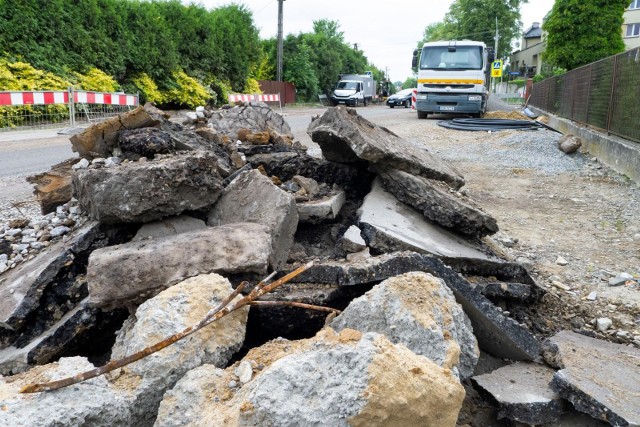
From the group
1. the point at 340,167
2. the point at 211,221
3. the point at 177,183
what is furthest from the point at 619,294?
the point at 177,183

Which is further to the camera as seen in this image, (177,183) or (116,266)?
(177,183)

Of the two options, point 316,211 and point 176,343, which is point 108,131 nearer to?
point 316,211

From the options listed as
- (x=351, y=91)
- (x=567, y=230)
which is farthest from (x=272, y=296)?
(x=351, y=91)

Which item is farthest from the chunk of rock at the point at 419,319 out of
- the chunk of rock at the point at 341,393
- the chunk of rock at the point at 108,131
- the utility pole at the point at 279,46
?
the utility pole at the point at 279,46

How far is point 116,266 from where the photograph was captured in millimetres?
2648

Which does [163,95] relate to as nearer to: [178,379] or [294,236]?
[294,236]

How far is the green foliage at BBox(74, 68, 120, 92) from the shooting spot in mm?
17163

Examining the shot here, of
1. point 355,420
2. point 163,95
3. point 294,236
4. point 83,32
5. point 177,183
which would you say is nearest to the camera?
point 355,420

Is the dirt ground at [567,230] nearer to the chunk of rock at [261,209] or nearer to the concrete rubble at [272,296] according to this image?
the concrete rubble at [272,296]

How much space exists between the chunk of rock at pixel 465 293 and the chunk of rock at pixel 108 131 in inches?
90.1

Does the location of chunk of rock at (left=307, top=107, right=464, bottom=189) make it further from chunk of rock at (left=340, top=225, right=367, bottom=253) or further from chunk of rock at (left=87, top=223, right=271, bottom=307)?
chunk of rock at (left=87, top=223, right=271, bottom=307)

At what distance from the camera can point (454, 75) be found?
59.8 feet

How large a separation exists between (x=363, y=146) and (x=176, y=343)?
88.5 inches

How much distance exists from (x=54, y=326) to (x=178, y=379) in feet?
3.39
